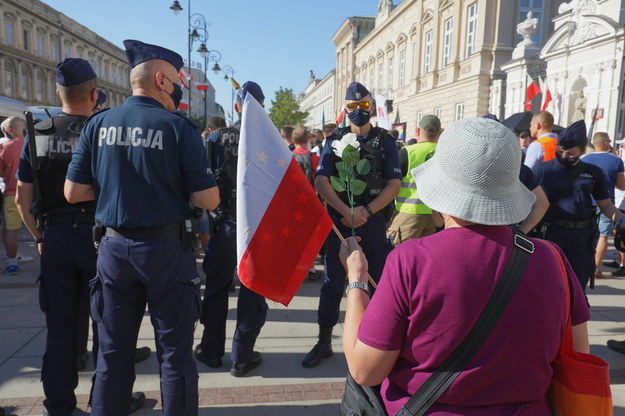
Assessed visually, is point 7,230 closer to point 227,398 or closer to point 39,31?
point 227,398

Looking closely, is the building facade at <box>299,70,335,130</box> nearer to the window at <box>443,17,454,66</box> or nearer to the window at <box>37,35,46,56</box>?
the window at <box>443,17,454,66</box>

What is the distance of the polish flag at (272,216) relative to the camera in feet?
7.09

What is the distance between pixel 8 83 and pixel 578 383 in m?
54.0

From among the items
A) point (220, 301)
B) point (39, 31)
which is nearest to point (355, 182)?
point (220, 301)

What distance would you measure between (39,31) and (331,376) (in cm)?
5785

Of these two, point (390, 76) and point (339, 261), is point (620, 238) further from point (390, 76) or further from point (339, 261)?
point (390, 76)

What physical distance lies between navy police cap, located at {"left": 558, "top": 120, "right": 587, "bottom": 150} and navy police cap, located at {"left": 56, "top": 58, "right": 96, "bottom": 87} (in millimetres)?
3851

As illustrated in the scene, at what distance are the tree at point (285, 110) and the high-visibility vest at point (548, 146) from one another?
4347cm

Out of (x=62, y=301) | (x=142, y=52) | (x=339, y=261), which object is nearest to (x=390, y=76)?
(x=339, y=261)

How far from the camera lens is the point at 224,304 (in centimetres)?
358

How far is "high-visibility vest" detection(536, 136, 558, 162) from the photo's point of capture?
522cm

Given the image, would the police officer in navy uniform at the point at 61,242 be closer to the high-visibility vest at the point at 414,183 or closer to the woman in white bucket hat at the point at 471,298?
the woman in white bucket hat at the point at 471,298

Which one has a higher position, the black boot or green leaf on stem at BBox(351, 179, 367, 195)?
green leaf on stem at BBox(351, 179, 367, 195)

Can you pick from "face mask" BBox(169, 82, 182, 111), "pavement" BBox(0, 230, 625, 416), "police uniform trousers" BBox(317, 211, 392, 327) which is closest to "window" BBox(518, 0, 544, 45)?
"pavement" BBox(0, 230, 625, 416)
